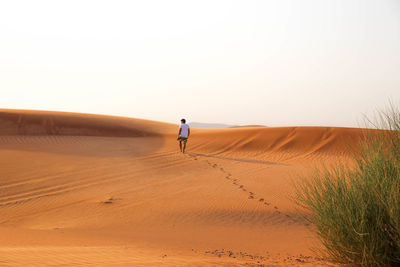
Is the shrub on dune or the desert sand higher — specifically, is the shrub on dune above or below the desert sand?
above

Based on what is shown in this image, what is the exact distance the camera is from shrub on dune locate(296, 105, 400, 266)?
3635 mm

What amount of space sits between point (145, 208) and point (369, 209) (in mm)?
5831

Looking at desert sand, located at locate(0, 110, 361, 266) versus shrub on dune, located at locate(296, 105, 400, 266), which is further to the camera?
desert sand, located at locate(0, 110, 361, 266)

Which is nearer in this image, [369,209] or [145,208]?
[369,209]

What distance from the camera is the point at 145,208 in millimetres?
8438

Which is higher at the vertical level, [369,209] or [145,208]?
[369,209]

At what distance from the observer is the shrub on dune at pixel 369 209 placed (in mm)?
3635

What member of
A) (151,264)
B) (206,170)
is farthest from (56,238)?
(206,170)

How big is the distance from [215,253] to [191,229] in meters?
1.90

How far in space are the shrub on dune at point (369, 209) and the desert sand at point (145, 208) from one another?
0.88 m

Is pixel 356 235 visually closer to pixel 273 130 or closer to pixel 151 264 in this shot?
pixel 151 264

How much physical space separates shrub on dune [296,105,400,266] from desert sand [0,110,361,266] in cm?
88

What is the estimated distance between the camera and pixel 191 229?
A: 7148 mm

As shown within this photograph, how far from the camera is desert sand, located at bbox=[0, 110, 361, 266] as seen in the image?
4.93m
